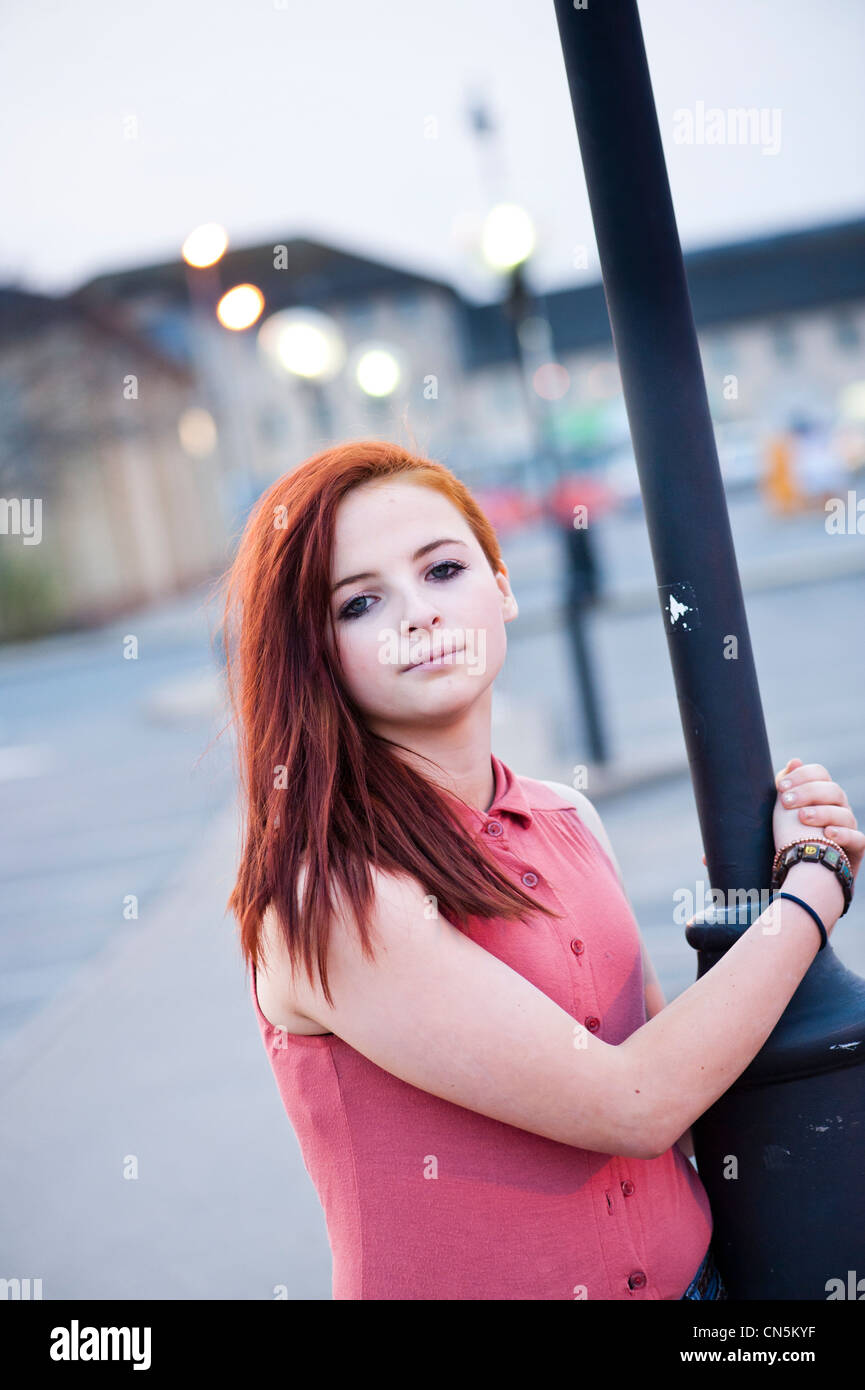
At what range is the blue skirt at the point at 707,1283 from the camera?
1437 mm

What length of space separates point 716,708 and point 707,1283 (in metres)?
0.70

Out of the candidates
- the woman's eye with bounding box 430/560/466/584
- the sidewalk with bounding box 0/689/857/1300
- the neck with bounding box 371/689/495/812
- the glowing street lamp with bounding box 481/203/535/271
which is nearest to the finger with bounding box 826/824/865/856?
the neck with bounding box 371/689/495/812

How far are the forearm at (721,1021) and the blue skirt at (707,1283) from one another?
0.26m

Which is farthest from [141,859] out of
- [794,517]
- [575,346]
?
[575,346]

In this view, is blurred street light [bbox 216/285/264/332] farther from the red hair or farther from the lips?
the lips

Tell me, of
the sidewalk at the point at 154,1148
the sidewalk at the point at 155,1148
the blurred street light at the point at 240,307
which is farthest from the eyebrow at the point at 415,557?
the blurred street light at the point at 240,307

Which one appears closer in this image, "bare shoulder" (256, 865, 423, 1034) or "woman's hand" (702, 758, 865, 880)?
"bare shoulder" (256, 865, 423, 1034)

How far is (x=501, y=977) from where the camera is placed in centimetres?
128

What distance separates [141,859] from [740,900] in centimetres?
728

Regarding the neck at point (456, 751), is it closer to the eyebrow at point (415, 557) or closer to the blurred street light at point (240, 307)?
the eyebrow at point (415, 557)

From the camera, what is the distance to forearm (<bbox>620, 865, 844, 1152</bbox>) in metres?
1.27

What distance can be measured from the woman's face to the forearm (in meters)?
0.44

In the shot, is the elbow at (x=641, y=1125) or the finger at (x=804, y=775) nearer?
the elbow at (x=641, y=1125)
